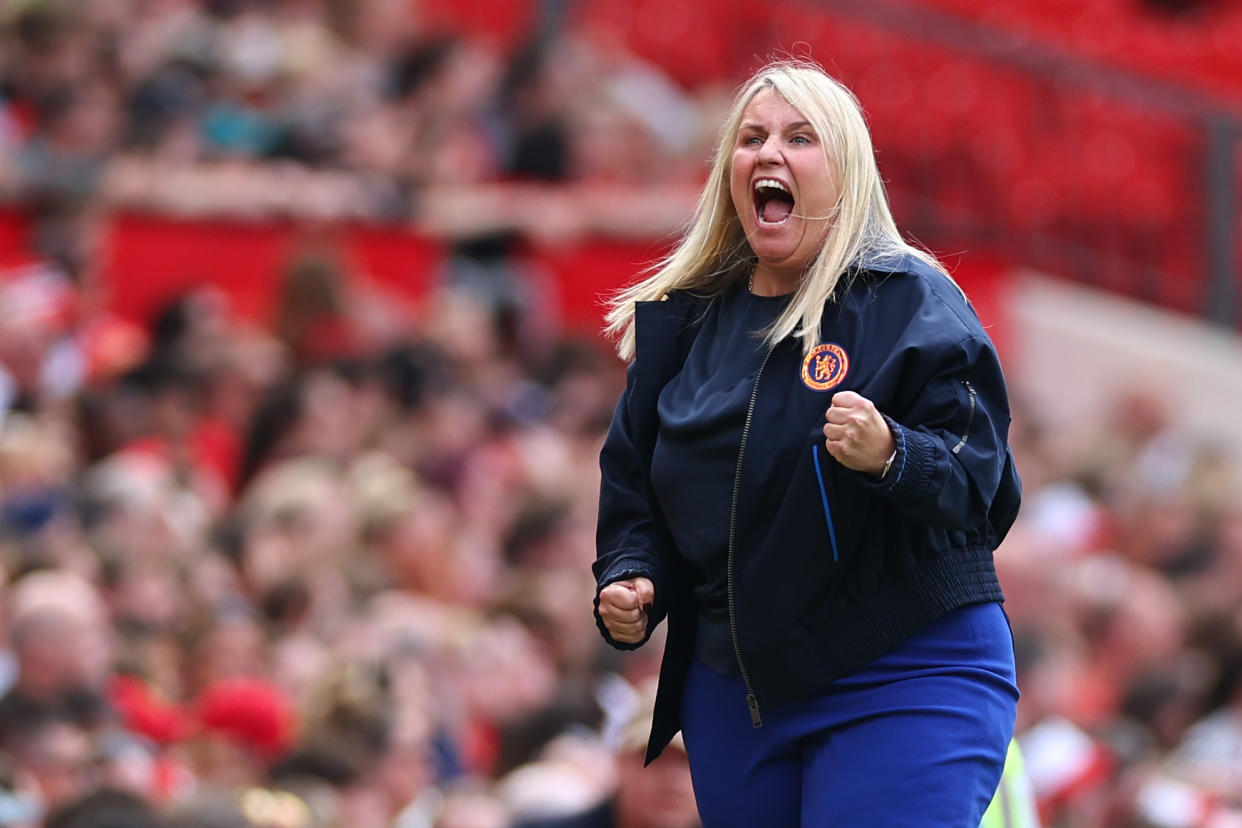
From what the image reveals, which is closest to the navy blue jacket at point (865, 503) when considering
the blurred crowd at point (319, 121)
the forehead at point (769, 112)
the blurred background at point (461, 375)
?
the forehead at point (769, 112)

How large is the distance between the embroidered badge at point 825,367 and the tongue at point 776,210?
24 cm

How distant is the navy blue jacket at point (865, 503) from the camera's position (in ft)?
10.0

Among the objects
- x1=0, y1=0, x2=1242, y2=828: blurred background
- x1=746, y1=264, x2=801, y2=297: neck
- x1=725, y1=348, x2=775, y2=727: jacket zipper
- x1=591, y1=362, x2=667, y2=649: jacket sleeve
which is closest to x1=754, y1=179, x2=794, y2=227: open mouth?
x1=746, y1=264, x2=801, y2=297: neck

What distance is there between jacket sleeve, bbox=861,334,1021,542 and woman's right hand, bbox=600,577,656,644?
1.45 feet

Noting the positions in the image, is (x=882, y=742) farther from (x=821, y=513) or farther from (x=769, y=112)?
(x=769, y=112)

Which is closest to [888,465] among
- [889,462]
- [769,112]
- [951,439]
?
[889,462]

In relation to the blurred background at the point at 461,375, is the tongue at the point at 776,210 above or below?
above

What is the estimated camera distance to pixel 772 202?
3.28 m

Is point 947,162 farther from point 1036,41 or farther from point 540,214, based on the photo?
point 540,214

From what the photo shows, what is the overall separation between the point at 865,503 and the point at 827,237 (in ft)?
1.45

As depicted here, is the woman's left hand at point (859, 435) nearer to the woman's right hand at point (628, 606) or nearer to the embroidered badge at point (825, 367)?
the embroidered badge at point (825, 367)

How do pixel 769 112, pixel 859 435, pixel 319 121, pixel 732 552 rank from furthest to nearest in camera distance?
pixel 319 121 < pixel 769 112 < pixel 732 552 < pixel 859 435

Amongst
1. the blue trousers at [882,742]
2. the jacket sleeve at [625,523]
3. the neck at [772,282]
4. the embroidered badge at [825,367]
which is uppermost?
the neck at [772,282]

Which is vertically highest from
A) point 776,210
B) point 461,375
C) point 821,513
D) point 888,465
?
point 776,210
